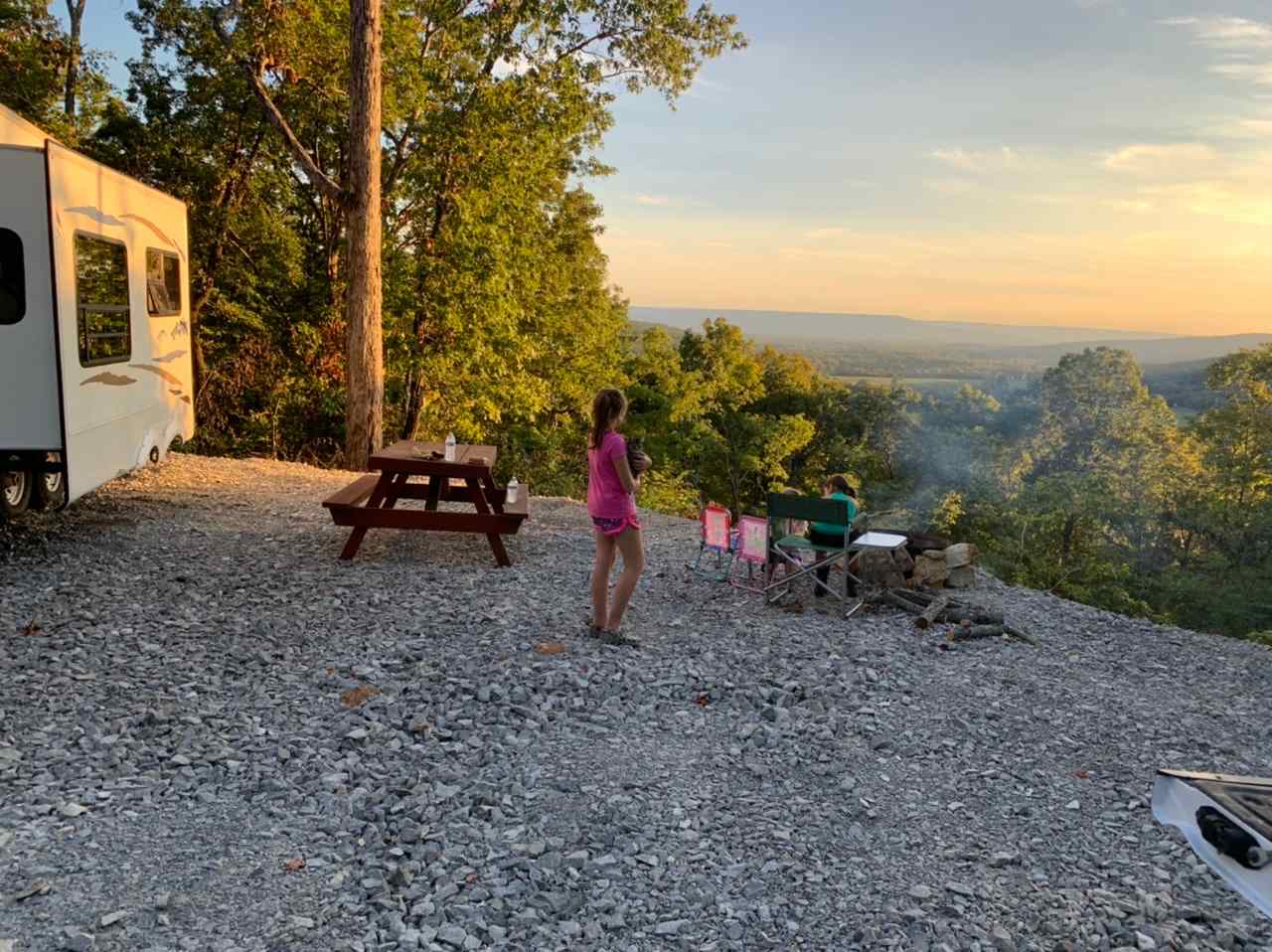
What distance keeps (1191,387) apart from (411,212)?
29311 millimetres

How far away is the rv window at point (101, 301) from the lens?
19.0ft

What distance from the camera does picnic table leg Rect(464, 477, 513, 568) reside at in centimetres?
652

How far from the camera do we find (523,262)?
15.2m

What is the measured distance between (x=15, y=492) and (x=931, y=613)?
7.22 meters

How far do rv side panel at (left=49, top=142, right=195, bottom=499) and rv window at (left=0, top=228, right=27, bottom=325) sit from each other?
19cm

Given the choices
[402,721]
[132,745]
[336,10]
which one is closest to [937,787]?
[402,721]

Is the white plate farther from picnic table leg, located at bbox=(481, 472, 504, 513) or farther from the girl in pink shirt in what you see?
picnic table leg, located at bbox=(481, 472, 504, 513)

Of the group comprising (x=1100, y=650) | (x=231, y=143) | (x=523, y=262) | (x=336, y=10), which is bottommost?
(x=1100, y=650)

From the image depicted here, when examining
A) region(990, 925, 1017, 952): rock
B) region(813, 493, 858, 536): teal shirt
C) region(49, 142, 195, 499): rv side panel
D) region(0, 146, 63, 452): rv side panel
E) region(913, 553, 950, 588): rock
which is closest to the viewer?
region(990, 925, 1017, 952): rock

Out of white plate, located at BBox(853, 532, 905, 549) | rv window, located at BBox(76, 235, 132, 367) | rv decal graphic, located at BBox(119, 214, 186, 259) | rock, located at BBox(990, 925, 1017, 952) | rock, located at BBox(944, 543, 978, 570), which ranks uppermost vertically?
rv decal graphic, located at BBox(119, 214, 186, 259)

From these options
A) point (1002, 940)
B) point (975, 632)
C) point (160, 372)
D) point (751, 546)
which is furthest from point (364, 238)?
point (1002, 940)

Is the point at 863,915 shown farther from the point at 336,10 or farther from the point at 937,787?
the point at 336,10

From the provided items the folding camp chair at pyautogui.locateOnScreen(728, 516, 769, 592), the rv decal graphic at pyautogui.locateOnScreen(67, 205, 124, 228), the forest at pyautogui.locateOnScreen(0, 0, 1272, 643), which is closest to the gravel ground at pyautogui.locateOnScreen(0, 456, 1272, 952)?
the folding camp chair at pyautogui.locateOnScreen(728, 516, 769, 592)

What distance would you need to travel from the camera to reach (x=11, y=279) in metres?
5.26
